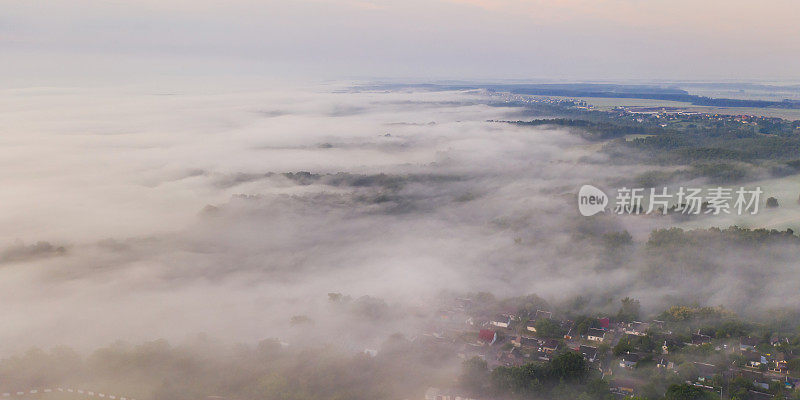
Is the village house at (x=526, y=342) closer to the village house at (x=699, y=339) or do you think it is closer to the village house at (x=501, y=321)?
the village house at (x=501, y=321)

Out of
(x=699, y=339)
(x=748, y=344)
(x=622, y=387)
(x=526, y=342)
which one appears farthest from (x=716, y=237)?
(x=622, y=387)

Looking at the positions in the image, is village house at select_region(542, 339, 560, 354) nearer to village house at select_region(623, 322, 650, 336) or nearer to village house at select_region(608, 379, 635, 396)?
village house at select_region(608, 379, 635, 396)

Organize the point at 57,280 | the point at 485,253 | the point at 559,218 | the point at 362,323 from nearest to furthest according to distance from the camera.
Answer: the point at 362,323
the point at 57,280
the point at 485,253
the point at 559,218

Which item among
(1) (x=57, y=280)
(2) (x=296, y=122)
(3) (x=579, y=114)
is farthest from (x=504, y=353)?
(3) (x=579, y=114)

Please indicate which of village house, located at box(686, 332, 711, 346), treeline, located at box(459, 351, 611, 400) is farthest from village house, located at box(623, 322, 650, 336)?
treeline, located at box(459, 351, 611, 400)

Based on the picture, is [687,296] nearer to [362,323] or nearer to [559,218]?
[559,218]

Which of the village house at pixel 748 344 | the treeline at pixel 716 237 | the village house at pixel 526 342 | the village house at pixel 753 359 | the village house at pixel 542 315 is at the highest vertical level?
the treeline at pixel 716 237

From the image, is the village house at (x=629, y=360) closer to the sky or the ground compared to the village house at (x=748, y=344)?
closer to the ground

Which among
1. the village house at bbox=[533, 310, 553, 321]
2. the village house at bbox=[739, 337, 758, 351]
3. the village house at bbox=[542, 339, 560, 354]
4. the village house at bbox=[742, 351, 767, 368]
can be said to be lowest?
the village house at bbox=[542, 339, 560, 354]

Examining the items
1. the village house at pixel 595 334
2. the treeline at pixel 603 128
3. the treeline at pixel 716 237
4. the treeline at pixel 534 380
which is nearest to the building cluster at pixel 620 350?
the village house at pixel 595 334

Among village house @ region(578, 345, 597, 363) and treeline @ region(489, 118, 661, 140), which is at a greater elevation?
treeline @ region(489, 118, 661, 140)

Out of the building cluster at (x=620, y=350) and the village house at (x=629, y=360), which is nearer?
the building cluster at (x=620, y=350)
